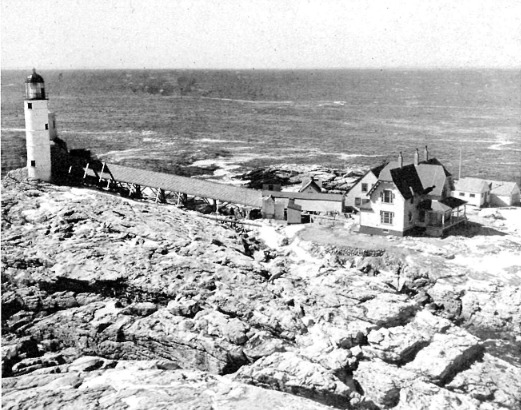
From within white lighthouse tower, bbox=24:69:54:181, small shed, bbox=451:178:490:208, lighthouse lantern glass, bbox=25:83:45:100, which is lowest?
small shed, bbox=451:178:490:208

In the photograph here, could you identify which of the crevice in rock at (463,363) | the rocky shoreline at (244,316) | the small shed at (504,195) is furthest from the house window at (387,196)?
the small shed at (504,195)

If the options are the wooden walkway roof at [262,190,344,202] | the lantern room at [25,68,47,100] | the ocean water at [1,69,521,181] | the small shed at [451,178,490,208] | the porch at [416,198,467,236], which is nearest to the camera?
the porch at [416,198,467,236]

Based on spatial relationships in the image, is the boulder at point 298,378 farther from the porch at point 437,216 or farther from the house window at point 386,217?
the porch at point 437,216

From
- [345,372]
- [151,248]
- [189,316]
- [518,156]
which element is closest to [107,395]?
[189,316]

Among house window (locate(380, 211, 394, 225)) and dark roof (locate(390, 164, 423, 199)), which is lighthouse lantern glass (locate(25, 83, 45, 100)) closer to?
dark roof (locate(390, 164, 423, 199))

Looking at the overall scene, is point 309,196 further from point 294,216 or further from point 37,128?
point 37,128

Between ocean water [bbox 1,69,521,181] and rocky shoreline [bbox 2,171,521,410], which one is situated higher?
ocean water [bbox 1,69,521,181]

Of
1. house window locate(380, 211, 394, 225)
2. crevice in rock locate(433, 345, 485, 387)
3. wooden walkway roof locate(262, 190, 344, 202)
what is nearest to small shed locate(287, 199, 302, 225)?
wooden walkway roof locate(262, 190, 344, 202)
